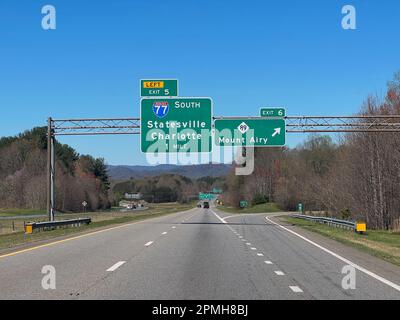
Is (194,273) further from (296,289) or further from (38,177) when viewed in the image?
(38,177)

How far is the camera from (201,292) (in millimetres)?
10203

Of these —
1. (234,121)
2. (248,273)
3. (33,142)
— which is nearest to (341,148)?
(234,121)

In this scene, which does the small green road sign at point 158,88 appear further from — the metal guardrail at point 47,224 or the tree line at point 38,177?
the tree line at point 38,177

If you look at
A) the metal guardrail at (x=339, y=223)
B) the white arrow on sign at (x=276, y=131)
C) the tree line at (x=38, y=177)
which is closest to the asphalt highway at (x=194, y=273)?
the metal guardrail at (x=339, y=223)

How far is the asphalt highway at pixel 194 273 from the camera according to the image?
33.3 ft

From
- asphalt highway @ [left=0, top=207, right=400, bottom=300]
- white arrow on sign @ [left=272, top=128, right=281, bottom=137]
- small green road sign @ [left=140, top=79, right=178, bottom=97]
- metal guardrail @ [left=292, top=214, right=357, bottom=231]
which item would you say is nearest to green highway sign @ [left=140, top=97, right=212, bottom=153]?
small green road sign @ [left=140, top=79, right=178, bottom=97]

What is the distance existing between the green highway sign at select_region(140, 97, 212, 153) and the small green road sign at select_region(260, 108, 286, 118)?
3.45 meters

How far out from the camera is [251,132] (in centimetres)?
3541

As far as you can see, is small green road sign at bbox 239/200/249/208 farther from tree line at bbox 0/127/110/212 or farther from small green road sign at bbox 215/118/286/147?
small green road sign at bbox 215/118/286/147

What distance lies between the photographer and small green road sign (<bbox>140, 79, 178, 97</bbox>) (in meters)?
35.4

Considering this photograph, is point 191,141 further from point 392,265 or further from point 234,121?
point 392,265

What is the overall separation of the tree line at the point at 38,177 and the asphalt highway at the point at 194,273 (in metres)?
101

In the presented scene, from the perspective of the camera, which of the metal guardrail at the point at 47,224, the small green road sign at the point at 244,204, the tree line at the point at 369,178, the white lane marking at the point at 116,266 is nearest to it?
the white lane marking at the point at 116,266

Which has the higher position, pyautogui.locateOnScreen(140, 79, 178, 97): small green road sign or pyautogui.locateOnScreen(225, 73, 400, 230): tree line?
pyautogui.locateOnScreen(140, 79, 178, 97): small green road sign
